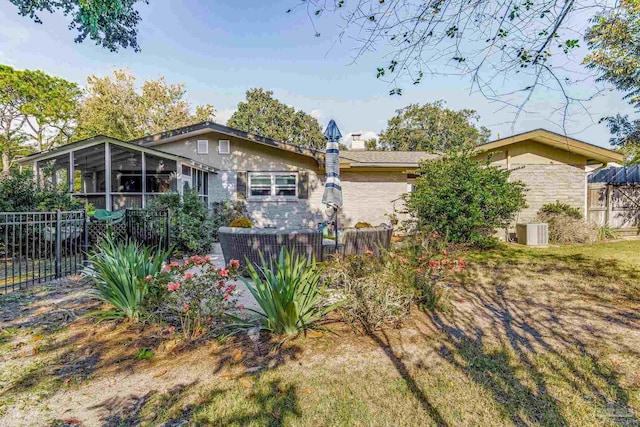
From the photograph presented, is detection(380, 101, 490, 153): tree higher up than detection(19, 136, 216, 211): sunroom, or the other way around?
detection(380, 101, 490, 153): tree

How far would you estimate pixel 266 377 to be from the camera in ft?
8.80

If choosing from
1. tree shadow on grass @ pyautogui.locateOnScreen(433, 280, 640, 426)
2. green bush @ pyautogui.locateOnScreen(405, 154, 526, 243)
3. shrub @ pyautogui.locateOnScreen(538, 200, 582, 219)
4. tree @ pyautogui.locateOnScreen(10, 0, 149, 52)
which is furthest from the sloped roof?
tree @ pyautogui.locateOnScreen(10, 0, 149, 52)

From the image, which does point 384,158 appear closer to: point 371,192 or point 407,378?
point 371,192

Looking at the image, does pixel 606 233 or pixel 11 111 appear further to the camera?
pixel 11 111

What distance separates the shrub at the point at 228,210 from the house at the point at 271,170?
27 cm

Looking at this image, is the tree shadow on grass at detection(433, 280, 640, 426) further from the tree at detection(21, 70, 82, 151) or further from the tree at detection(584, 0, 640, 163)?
the tree at detection(21, 70, 82, 151)

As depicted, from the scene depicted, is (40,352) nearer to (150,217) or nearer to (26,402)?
(26,402)

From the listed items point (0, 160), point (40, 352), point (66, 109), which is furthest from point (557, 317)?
point (0, 160)

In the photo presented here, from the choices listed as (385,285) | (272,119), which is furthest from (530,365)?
(272,119)

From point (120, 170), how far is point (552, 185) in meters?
15.3

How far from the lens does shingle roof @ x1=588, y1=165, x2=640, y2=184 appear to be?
48.2 feet

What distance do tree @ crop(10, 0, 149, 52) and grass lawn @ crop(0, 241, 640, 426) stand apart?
461 cm

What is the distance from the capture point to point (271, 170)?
517 inches

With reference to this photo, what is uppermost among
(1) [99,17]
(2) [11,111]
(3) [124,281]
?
(2) [11,111]
